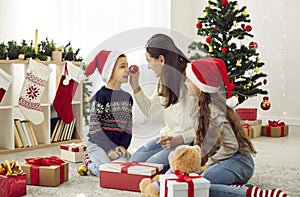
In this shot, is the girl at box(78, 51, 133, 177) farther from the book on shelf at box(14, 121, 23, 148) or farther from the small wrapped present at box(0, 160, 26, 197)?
the book on shelf at box(14, 121, 23, 148)

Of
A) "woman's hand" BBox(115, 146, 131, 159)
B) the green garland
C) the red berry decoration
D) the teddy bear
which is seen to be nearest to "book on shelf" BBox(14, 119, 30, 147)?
the green garland

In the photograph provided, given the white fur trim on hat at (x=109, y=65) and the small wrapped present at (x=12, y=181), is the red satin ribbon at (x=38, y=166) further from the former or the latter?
the white fur trim on hat at (x=109, y=65)

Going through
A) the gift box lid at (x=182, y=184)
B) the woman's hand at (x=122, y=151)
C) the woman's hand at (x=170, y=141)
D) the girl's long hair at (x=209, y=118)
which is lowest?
the gift box lid at (x=182, y=184)

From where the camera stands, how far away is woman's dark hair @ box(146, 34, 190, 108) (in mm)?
2131

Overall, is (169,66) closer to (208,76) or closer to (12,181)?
(208,76)

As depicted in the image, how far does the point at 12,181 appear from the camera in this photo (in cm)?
219

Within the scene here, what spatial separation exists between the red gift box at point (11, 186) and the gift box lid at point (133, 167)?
38cm

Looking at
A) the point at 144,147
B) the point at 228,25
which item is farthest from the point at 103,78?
the point at 228,25

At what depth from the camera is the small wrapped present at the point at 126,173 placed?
227 cm

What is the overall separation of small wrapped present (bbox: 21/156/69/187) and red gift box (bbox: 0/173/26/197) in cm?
17

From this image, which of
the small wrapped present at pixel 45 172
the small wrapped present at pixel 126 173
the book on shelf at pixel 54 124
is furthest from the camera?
the book on shelf at pixel 54 124

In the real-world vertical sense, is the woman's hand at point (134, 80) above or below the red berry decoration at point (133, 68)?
below

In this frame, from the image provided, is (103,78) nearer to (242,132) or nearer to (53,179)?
(53,179)

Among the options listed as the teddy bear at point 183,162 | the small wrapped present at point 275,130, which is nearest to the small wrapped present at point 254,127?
the small wrapped present at point 275,130
